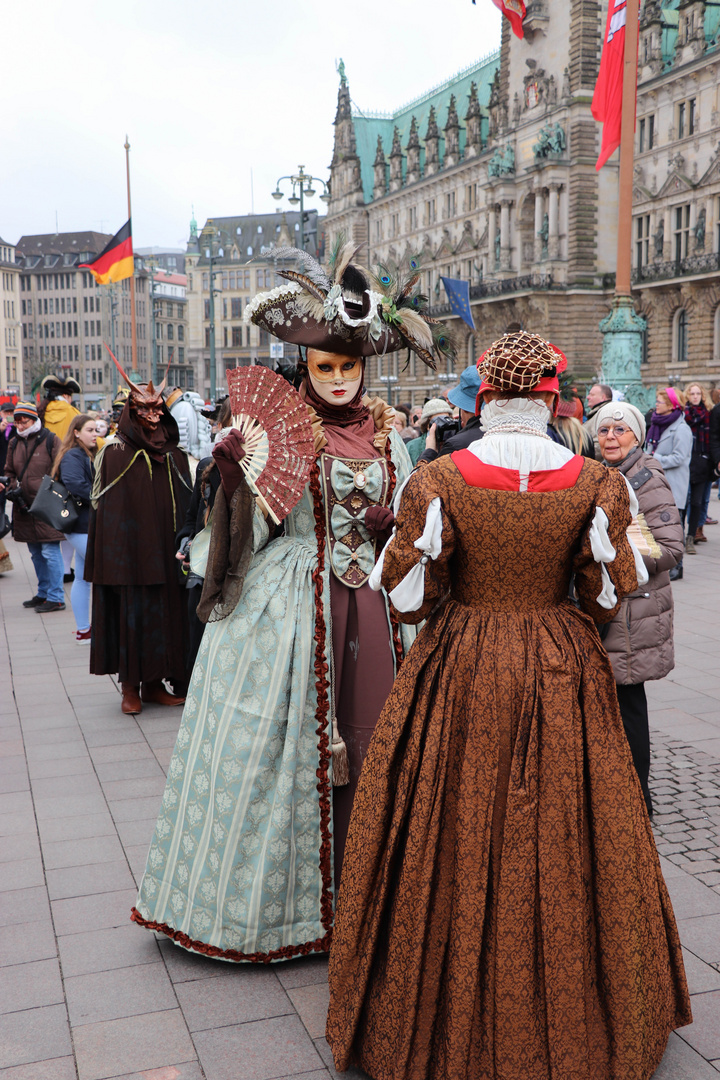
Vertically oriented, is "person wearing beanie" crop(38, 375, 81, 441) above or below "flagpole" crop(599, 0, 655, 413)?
below

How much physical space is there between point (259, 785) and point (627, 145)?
12.3 metres

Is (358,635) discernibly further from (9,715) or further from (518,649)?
(9,715)

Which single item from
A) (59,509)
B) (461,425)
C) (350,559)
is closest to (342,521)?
(350,559)

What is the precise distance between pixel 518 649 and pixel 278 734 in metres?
0.95

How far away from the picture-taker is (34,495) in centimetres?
939

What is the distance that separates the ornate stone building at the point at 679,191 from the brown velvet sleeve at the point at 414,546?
35366 mm

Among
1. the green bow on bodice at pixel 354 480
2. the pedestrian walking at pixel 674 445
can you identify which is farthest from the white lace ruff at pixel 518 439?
the pedestrian walking at pixel 674 445

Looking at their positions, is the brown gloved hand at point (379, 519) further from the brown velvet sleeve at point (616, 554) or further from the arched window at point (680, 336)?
the arched window at point (680, 336)

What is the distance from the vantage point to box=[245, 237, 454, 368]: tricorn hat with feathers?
3.20m

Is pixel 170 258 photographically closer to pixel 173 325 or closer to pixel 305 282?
pixel 173 325

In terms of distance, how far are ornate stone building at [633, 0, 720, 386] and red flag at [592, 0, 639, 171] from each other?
21.4m

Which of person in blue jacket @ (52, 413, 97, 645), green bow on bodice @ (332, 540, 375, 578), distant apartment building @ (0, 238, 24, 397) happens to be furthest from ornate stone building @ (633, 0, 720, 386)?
distant apartment building @ (0, 238, 24, 397)

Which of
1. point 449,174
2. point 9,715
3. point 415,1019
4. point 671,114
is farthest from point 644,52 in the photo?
point 415,1019

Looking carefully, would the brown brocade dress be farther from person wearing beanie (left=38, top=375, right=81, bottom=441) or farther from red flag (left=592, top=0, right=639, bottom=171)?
red flag (left=592, top=0, right=639, bottom=171)
